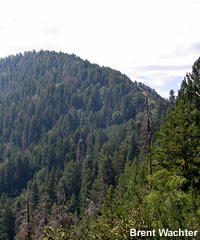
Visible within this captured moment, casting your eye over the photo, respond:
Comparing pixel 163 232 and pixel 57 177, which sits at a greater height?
pixel 163 232

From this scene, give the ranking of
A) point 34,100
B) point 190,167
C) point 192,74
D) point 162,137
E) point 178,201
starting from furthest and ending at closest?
point 34,100
point 192,74
point 162,137
point 190,167
point 178,201

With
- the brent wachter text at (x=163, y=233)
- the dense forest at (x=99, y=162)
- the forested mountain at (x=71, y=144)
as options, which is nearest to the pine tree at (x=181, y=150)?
the dense forest at (x=99, y=162)

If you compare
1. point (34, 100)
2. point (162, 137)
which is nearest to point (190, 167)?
point (162, 137)

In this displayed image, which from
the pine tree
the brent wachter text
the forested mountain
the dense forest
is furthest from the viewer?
the forested mountain

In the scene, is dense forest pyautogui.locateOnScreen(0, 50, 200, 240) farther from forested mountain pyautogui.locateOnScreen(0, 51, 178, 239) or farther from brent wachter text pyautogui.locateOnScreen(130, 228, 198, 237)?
forested mountain pyautogui.locateOnScreen(0, 51, 178, 239)

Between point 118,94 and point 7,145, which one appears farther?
point 118,94

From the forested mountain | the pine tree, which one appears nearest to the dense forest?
the pine tree

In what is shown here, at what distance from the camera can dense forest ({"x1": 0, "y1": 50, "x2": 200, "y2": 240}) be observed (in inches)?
486

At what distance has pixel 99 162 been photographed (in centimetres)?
7681

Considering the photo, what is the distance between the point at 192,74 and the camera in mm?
28047

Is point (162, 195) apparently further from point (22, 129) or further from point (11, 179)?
point (22, 129)

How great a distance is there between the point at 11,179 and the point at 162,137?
10609 cm

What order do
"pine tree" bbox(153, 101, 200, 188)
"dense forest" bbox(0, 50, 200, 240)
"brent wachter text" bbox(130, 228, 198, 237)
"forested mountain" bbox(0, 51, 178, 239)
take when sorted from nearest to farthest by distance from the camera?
"brent wachter text" bbox(130, 228, 198, 237)
"dense forest" bbox(0, 50, 200, 240)
"pine tree" bbox(153, 101, 200, 188)
"forested mountain" bbox(0, 51, 178, 239)

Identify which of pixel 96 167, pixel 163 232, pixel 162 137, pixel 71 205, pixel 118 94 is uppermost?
pixel 118 94
